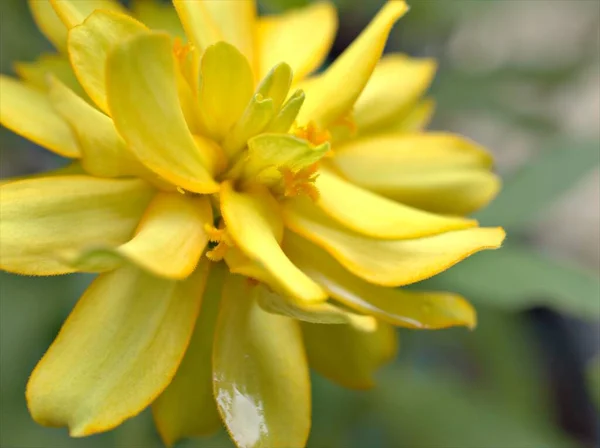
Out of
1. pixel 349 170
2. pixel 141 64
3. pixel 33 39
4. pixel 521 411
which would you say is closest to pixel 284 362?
pixel 349 170

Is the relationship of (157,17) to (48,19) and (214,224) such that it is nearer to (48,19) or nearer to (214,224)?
(48,19)

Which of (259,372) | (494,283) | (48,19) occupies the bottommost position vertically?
(494,283)

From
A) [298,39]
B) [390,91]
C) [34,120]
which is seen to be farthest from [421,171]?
[34,120]

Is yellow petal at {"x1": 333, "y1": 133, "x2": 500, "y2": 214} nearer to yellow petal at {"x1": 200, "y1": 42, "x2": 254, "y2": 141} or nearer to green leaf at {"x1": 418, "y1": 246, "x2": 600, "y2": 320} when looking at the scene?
yellow petal at {"x1": 200, "y1": 42, "x2": 254, "y2": 141}

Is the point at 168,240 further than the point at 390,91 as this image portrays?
No

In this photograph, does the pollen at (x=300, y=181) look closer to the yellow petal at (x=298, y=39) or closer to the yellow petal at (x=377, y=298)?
the yellow petal at (x=377, y=298)

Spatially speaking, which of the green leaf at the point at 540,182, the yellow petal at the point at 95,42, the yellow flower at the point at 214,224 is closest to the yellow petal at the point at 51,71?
the yellow flower at the point at 214,224
